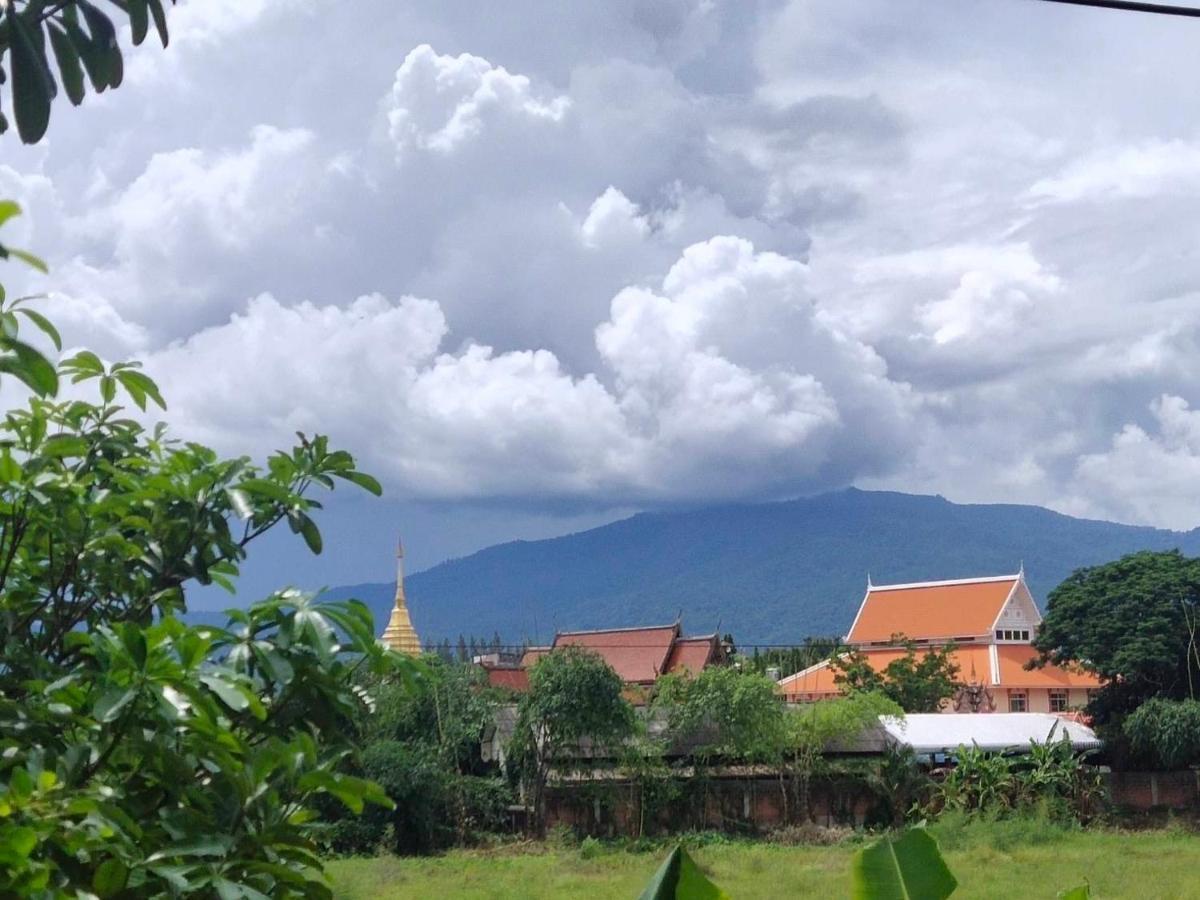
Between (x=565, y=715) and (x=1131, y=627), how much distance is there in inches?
271

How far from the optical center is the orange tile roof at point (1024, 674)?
2499cm

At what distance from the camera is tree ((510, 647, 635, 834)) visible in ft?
43.3

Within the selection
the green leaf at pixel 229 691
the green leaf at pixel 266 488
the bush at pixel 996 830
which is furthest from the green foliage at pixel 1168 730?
the green leaf at pixel 229 691

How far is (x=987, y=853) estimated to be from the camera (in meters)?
12.2

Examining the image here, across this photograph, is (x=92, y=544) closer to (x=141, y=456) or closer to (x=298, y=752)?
(x=141, y=456)

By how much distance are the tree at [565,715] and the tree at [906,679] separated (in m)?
6.25

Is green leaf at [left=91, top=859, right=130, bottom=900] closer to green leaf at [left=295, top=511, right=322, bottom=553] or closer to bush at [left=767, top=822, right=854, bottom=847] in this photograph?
green leaf at [left=295, top=511, right=322, bottom=553]

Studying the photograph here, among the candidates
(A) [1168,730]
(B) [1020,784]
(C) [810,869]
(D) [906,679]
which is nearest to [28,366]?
(C) [810,869]

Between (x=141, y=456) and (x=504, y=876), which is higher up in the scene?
(x=141, y=456)

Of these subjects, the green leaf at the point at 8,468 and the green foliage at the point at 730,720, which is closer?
the green leaf at the point at 8,468

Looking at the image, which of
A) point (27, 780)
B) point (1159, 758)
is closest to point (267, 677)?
point (27, 780)

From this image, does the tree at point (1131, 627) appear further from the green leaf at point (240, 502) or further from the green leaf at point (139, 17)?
the green leaf at point (139, 17)

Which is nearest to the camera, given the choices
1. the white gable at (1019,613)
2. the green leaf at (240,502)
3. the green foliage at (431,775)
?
the green leaf at (240,502)

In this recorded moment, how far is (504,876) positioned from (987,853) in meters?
4.70
